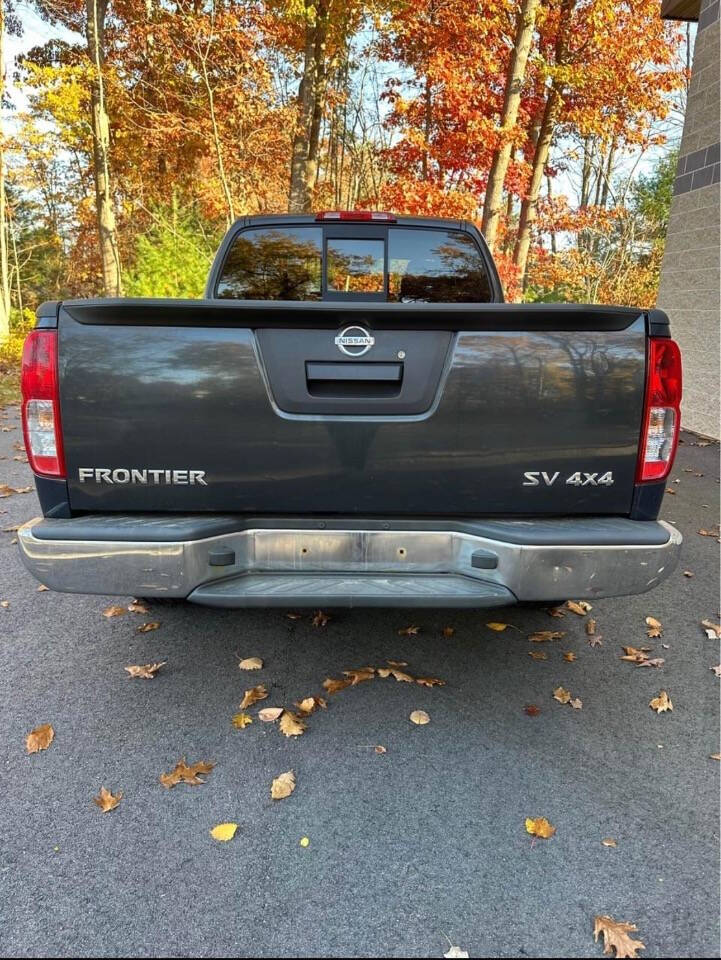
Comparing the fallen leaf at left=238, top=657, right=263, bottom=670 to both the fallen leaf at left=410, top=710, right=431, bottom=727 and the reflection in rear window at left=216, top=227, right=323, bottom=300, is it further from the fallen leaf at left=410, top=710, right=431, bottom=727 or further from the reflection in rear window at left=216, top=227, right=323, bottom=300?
the reflection in rear window at left=216, top=227, right=323, bottom=300

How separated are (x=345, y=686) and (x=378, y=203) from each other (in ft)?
48.1

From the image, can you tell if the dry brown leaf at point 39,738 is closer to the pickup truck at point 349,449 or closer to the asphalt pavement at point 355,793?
the asphalt pavement at point 355,793

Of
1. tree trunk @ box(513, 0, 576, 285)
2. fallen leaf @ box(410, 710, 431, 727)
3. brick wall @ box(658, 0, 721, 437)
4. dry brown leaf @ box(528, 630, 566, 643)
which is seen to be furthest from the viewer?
tree trunk @ box(513, 0, 576, 285)

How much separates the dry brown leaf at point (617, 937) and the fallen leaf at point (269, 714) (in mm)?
1443

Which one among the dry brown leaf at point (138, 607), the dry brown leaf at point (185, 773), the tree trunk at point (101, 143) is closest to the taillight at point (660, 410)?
the dry brown leaf at point (185, 773)

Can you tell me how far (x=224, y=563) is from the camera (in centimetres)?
244

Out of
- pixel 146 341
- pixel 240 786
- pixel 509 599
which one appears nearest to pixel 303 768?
pixel 240 786

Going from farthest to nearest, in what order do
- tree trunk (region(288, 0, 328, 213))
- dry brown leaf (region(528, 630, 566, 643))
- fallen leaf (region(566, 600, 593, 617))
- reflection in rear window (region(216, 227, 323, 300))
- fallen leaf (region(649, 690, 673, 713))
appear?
tree trunk (region(288, 0, 328, 213)) → reflection in rear window (region(216, 227, 323, 300)) → fallen leaf (region(566, 600, 593, 617)) → dry brown leaf (region(528, 630, 566, 643)) → fallen leaf (region(649, 690, 673, 713))

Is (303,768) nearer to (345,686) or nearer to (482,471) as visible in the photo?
(345,686)

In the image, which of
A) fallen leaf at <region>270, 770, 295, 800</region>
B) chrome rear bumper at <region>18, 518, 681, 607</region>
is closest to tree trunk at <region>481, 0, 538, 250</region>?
chrome rear bumper at <region>18, 518, 681, 607</region>

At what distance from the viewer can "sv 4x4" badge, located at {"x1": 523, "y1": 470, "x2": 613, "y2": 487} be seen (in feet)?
8.09

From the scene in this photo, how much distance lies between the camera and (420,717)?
112 inches

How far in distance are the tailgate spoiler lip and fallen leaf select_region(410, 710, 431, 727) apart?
1.70m

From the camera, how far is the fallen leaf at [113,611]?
12.4 feet
